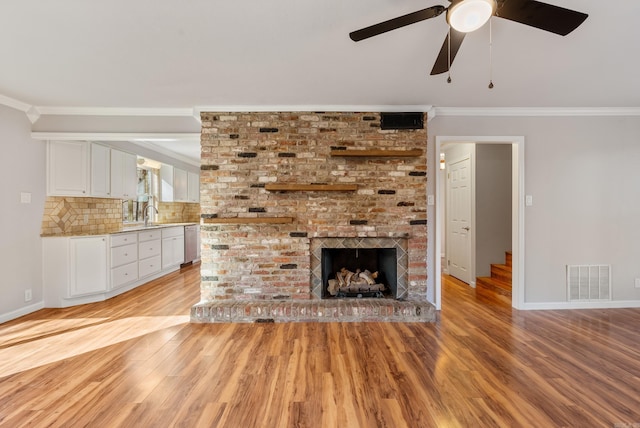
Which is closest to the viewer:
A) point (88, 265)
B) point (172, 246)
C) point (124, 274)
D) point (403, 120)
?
point (403, 120)

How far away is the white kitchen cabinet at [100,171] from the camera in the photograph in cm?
404

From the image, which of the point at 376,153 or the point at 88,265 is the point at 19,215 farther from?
the point at 376,153

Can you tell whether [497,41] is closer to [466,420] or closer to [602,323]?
[466,420]

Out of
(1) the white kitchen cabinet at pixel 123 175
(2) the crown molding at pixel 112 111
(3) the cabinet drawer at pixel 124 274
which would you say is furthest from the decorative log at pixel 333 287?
(1) the white kitchen cabinet at pixel 123 175

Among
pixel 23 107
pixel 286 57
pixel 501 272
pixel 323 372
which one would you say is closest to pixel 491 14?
pixel 286 57

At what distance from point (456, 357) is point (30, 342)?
12.4 feet

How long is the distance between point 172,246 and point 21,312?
7.96ft

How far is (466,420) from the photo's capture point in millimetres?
1660

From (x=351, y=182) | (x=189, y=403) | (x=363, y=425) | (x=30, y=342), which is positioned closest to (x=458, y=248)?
(x=351, y=182)

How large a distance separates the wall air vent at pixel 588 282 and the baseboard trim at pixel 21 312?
642 centimetres

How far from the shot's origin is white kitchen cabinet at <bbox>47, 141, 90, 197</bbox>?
3.68m

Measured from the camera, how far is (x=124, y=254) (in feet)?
13.9

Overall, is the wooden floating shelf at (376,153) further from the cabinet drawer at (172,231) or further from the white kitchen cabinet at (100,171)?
the cabinet drawer at (172,231)

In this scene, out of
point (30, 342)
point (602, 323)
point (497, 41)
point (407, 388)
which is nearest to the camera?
point (407, 388)
